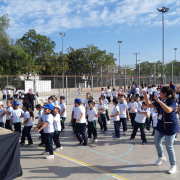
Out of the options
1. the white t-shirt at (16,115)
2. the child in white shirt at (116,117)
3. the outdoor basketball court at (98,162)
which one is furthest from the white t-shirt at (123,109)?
the white t-shirt at (16,115)

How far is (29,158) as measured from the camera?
5852 millimetres

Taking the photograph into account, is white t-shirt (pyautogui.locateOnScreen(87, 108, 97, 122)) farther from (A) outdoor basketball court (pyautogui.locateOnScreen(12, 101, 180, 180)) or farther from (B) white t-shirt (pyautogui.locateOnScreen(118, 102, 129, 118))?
(B) white t-shirt (pyautogui.locateOnScreen(118, 102, 129, 118))

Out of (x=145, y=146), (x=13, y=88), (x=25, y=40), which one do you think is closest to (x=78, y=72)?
(x=25, y=40)

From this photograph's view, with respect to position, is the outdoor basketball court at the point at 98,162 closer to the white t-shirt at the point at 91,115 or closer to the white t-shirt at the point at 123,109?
the white t-shirt at the point at 91,115

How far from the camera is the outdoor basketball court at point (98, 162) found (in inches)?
183

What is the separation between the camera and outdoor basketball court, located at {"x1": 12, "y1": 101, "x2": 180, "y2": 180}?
4.65m

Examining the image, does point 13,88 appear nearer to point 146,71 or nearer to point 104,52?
point 146,71

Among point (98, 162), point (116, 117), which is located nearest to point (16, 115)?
point (98, 162)

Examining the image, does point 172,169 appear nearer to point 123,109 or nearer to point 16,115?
point 123,109

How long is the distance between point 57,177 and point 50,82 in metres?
13.7

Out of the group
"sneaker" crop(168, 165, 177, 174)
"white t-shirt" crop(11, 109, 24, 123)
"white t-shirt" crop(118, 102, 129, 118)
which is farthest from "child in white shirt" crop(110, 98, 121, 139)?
"white t-shirt" crop(11, 109, 24, 123)

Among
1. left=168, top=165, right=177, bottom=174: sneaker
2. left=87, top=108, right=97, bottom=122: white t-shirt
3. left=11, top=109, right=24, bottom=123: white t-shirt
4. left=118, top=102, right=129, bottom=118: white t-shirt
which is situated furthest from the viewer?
left=118, top=102, right=129, bottom=118: white t-shirt

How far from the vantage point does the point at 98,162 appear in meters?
5.45

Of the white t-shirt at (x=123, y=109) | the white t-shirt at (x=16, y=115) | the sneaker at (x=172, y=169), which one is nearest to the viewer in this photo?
the sneaker at (x=172, y=169)
